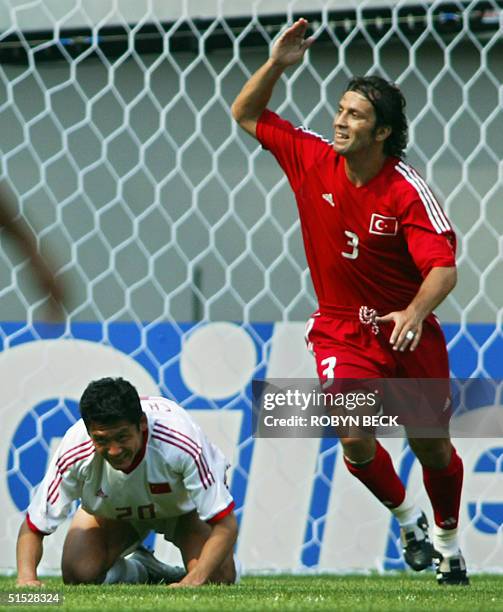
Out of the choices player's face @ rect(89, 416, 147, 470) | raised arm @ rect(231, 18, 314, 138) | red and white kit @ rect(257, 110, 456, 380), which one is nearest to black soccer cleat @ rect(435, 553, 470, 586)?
red and white kit @ rect(257, 110, 456, 380)

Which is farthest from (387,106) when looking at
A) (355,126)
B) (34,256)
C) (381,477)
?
(34,256)

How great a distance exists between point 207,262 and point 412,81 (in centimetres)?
110

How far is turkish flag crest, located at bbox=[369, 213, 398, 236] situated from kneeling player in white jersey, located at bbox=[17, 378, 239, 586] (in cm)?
75

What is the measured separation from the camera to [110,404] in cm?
255

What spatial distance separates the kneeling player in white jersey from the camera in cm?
261

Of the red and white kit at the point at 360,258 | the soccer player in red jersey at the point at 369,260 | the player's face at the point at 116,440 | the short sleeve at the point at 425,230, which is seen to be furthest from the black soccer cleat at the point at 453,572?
the player's face at the point at 116,440

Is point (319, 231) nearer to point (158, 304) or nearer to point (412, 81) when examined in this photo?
point (158, 304)

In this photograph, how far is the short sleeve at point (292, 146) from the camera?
10.2 ft

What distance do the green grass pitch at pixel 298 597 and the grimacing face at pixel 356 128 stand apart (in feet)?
3.99

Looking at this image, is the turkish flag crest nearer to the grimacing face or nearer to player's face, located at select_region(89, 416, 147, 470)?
the grimacing face

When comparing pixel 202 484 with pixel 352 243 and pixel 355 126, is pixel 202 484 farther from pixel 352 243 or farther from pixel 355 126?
pixel 355 126

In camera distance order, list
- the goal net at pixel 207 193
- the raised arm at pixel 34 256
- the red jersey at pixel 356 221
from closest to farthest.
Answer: the raised arm at pixel 34 256 < the red jersey at pixel 356 221 < the goal net at pixel 207 193

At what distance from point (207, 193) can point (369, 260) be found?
1.26 meters

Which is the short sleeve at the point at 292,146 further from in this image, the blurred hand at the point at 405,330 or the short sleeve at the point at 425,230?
the blurred hand at the point at 405,330
